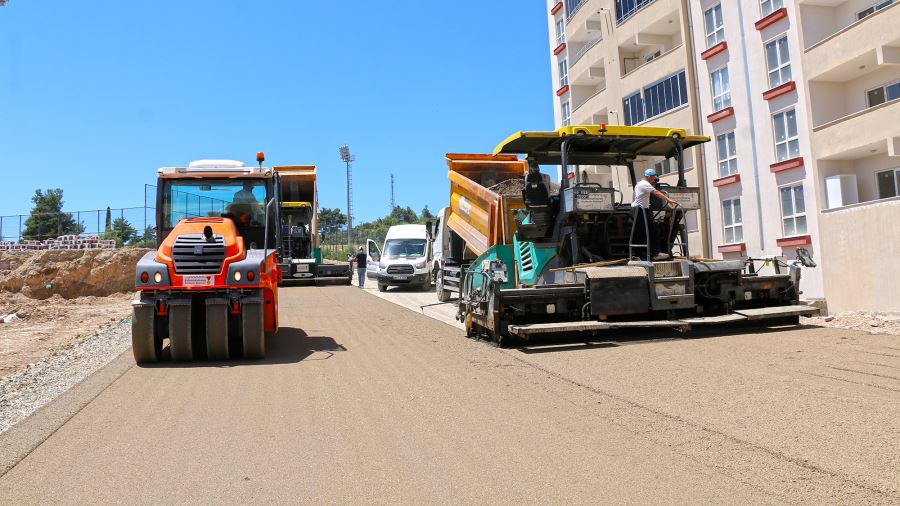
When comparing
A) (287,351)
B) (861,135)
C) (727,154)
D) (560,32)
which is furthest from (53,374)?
(560,32)

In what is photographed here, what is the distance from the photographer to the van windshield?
25.3m

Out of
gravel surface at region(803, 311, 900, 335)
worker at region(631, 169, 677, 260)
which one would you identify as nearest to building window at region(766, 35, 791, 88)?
gravel surface at region(803, 311, 900, 335)

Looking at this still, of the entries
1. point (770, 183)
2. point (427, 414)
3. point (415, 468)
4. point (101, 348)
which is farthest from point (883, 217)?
point (101, 348)

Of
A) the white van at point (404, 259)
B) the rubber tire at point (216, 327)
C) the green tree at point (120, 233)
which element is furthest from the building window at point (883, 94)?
the green tree at point (120, 233)

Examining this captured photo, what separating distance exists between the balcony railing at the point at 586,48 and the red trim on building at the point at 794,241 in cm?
1475

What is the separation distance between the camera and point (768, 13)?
69.3ft

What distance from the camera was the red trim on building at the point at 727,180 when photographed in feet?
74.3

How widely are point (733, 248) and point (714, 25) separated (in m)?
8.41

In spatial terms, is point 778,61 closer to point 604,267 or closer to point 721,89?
point 721,89

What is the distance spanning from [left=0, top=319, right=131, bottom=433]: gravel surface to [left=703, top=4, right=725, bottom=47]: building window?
22.0 metres

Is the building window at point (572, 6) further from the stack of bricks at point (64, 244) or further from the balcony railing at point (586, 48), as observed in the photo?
the stack of bricks at point (64, 244)

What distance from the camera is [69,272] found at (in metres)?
27.1

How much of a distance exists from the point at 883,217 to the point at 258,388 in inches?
589

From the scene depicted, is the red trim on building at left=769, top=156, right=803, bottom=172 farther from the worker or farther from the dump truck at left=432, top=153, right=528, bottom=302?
the worker
